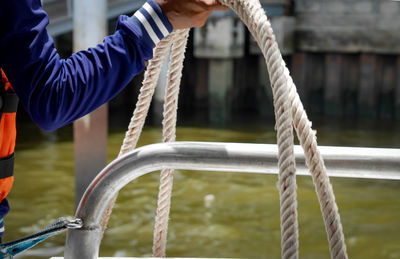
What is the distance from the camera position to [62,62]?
1.23 metres

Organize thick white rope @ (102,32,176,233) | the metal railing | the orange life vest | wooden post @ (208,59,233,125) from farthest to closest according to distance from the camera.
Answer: wooden post @ (208,59,233,125)
thick white rope @ (102,32,176,233)
the orange life vest
the metal railing

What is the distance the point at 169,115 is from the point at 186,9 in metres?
0.40

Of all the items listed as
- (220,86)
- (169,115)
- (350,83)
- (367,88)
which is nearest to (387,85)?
(367,88)

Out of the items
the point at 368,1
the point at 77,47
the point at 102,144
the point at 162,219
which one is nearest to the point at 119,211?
the point at 102,144

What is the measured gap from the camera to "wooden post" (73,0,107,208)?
21.7ft

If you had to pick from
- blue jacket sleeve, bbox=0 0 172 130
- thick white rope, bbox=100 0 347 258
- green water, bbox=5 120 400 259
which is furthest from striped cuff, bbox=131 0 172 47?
green water, bbox=5 120 400 259

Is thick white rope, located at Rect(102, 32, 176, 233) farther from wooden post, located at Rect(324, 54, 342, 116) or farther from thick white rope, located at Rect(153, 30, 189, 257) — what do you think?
wooden post, located at Rect(324, 54, 342, 116)

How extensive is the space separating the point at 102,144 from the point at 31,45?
5.63 metres

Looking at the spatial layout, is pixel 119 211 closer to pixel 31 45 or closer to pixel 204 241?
pixel 204 241

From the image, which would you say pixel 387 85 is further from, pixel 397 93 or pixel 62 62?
pixel 62 62

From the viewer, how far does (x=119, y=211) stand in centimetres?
694

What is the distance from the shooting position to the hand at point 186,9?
128 cm

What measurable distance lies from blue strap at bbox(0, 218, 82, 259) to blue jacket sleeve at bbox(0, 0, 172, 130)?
0.70 feet

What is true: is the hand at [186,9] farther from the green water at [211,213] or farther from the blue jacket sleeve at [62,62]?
the green water at [211,213]
